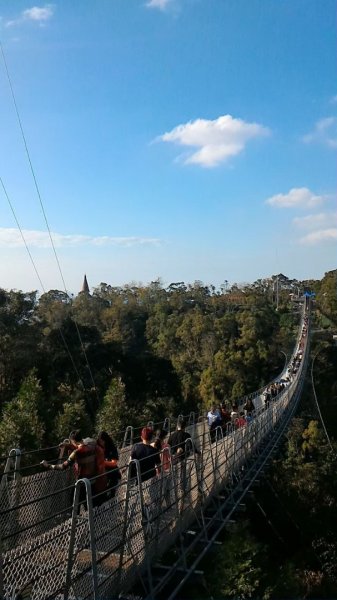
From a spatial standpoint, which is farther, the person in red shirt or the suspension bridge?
the person in red shirt

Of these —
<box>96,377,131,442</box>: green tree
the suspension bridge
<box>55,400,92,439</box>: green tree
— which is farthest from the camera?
<box>96,377,131,442</box>: green tree

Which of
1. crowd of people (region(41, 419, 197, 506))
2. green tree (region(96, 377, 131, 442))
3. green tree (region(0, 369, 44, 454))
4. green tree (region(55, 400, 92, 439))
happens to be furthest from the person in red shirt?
green tree (region(96, 377, 131, 442))

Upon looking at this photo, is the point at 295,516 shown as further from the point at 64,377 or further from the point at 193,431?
the point at 64,377

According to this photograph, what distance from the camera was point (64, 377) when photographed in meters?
26.7

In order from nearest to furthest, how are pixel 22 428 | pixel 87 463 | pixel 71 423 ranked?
1. pixel 87 463
2. pixel 22 428
3. pixel 71 423

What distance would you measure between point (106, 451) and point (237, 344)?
3453 centimetres

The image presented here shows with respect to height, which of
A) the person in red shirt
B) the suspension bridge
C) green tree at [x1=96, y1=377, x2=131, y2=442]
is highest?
the person in red shirt

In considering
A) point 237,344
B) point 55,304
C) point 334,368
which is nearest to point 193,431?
point 55,304

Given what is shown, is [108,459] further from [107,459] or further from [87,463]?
[87,463]

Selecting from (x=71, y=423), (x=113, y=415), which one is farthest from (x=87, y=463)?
(x=113, y=415)

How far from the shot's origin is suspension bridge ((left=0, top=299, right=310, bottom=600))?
2.23m

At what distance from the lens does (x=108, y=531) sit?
265cm

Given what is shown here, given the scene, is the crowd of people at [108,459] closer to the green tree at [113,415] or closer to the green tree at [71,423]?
the green tree at [71,423]

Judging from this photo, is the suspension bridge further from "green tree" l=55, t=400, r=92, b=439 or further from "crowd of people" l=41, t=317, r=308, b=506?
"green tree" l=55, t=400, r=92, b=439
